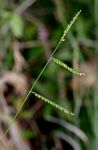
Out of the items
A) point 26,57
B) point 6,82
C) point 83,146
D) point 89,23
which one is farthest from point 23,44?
point 83,146

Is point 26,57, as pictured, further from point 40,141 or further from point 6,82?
point 40,141

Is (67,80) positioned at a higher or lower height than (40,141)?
higher

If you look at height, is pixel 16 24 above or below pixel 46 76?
above

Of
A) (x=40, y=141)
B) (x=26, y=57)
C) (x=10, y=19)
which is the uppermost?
(x=10, y=19)

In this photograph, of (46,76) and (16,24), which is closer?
(16,24)

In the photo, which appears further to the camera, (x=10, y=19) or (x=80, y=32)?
(x=80, y=32)

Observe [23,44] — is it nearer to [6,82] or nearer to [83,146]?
[6,82]

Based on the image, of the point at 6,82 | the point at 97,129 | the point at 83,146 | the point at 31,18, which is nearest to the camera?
the point at 97,129

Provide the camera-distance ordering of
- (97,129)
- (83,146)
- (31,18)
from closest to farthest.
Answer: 1. (97,129)
2. (83,146)
3. (31,18)
